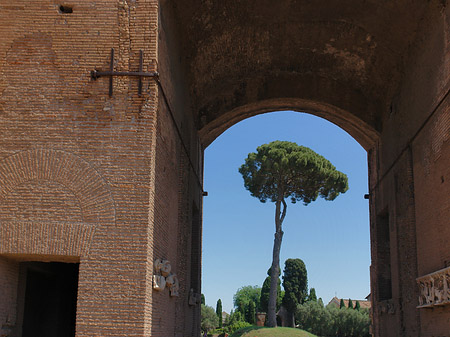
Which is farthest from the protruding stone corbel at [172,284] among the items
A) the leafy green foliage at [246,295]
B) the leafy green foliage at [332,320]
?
the leafy green foliage at [246,295]

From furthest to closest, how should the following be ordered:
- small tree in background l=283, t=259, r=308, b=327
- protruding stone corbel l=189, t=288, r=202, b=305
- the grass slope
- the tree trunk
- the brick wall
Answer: small tree in background l=283, t=259, r=308, b=327, the tree trunk, the grass slope, protruding stone corbel l=189, t=288, r=202, b=305, the brick wall

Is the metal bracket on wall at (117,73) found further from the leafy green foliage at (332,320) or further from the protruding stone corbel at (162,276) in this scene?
the leafy green foliage at (332,320)

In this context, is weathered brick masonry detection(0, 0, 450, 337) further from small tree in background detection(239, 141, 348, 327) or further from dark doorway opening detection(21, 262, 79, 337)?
small tree in background detection(239, 141, 348, 327)

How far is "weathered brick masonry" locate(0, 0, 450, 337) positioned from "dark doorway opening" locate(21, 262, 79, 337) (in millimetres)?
691

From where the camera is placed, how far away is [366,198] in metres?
17.2

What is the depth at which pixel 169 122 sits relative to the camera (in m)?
10.5

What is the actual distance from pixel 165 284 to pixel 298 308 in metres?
35.2

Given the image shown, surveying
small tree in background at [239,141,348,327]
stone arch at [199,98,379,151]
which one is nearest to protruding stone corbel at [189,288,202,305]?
stone arch at [199,98,379,151]

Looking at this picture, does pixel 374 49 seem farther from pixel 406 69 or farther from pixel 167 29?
pixel 167 29

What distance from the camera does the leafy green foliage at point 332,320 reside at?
42.4 m

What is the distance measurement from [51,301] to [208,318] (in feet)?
148

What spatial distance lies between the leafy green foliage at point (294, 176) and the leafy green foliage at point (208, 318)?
25.7 m

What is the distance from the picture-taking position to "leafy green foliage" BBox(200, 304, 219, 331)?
5531cm

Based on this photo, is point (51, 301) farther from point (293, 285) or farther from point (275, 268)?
point (293, 285)
